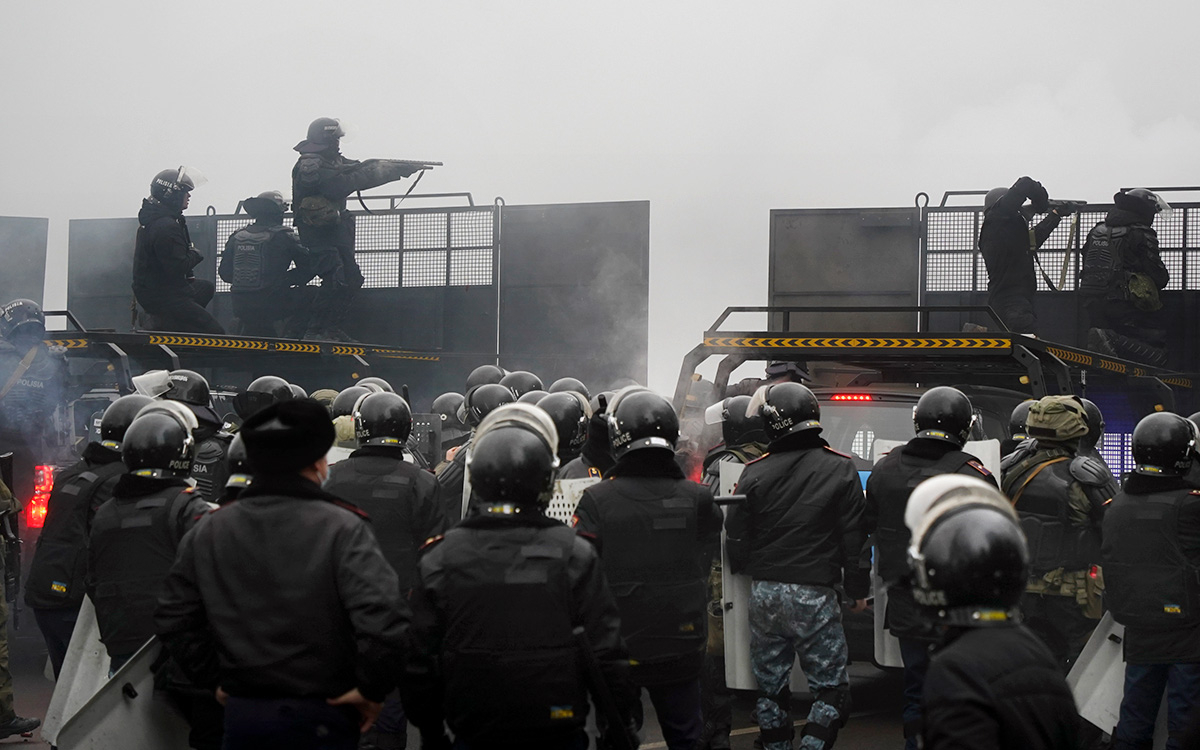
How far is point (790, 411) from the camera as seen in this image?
607cm

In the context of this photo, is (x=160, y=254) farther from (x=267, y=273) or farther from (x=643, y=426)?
(x=643, y=426)

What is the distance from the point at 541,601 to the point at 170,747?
5.79 ft

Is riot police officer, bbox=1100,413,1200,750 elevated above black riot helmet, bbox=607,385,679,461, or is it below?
below

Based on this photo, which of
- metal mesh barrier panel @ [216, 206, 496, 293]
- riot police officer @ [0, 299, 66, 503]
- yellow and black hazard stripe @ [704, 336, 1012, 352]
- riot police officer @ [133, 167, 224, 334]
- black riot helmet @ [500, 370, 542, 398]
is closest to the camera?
yellow and black hazard stripe @ [704, 336, 1012, 352]

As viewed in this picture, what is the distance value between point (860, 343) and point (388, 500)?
376 centimetres

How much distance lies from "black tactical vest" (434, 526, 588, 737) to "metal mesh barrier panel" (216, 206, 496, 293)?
9.20 meters

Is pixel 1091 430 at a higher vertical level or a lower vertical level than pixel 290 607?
higher

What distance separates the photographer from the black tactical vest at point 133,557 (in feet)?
16.7

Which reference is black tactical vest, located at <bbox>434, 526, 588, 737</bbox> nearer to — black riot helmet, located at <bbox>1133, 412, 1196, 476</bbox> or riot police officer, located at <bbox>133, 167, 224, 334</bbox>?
black riot helmet, located at <bbox>1133, 412, 1196, 476</bbox>

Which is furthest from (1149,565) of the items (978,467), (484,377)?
(484,377)

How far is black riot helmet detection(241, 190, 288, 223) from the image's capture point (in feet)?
42.7

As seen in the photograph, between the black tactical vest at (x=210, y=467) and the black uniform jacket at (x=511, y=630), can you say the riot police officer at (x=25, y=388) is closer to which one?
the black tactical vest at (x=210, y=467)

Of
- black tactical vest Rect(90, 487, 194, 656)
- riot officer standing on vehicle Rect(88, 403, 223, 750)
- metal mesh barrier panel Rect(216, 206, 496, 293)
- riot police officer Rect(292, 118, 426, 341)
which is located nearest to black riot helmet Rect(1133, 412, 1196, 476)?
riot officer standing on vehicle Rect(88, 403, 223, 750)

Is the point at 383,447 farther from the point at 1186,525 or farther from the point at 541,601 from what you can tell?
the point at 1186,525
